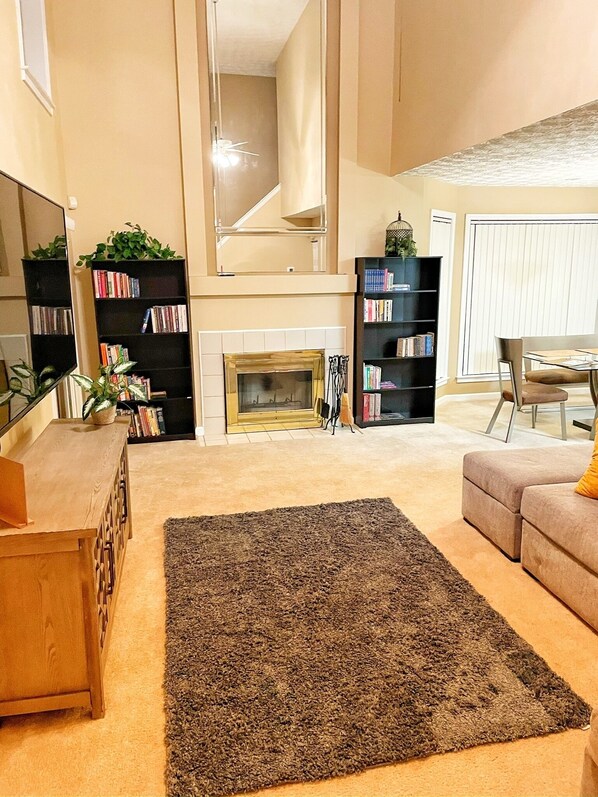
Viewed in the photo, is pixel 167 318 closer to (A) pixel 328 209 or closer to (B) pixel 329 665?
(A) pixel 328 209

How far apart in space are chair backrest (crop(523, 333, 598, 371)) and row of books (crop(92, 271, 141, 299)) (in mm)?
3929

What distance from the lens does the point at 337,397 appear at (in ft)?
17.7

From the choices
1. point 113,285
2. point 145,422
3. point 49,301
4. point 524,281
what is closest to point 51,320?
point 49,301

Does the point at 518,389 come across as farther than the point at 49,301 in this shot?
Yes

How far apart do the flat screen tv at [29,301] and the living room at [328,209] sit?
340 mm

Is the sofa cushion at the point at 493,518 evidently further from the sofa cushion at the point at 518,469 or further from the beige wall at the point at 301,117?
the beige wall at the point at 301,117

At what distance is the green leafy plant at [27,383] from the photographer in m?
2.22

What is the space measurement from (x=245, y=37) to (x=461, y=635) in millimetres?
4724

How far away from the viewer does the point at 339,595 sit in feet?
8.39

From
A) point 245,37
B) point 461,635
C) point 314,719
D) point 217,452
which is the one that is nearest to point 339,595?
point 461,635

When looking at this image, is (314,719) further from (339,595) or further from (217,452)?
(217,452)

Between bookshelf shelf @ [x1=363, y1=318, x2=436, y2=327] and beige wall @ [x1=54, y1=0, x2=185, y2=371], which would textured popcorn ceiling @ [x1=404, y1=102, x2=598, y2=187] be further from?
beige wall @ [x1=54, y1=0, x2=185, y2=371]

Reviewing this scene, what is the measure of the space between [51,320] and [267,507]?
163 cm

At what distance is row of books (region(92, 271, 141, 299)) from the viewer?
4.57m
